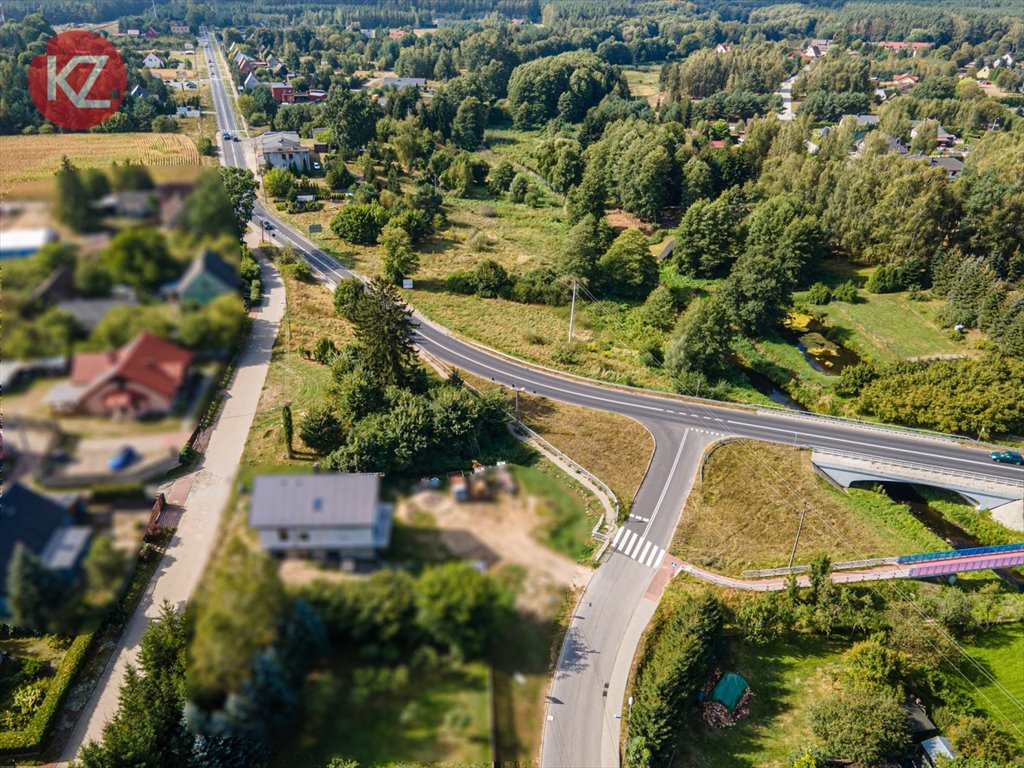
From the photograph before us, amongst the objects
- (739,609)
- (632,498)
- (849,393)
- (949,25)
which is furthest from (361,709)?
(949,25)

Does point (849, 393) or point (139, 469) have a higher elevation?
point (139, 469)

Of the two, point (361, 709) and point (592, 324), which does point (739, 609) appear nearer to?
point (361, 709)

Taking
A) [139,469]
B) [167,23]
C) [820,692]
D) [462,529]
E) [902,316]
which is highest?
[167,23]

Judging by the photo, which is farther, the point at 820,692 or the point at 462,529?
the point at 820,692

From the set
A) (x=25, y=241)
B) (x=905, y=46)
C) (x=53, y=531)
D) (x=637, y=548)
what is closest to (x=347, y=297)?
(x=637, y=548)

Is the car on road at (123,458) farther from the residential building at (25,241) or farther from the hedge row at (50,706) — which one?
the hedge row at (50,706)

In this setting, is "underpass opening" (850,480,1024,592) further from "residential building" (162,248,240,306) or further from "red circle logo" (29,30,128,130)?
"red circle logo" (29,30,128,130)
